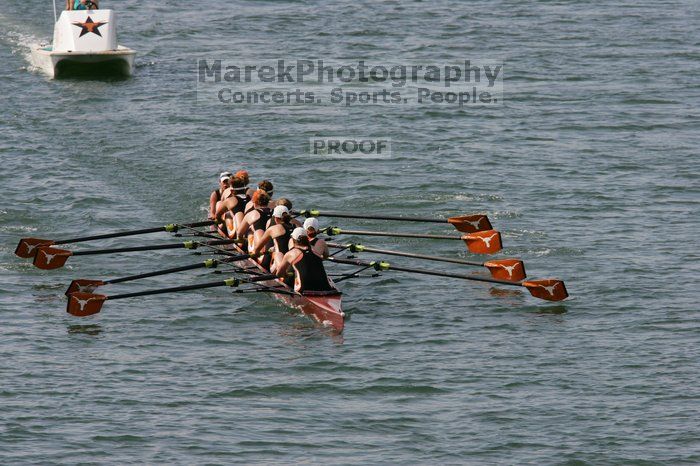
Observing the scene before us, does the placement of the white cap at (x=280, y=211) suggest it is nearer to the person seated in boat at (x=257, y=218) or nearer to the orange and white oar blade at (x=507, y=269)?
the person seated in boat at (x=257, y=218)

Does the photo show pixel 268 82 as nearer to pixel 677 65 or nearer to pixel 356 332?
pixel 677 65

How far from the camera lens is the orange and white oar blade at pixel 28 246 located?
26750 mm

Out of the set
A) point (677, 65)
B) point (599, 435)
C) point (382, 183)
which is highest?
point (677, 65)

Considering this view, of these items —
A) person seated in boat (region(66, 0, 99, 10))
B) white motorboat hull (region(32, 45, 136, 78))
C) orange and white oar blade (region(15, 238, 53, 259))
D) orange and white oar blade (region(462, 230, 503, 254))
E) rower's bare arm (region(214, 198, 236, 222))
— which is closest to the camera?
orange and white oar blade (region(15, 238, 53, 259))

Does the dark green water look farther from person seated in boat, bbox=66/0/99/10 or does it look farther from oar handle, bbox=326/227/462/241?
person seated in boat, bbox=66/0/99/10

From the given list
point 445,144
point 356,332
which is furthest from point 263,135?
point 356,332

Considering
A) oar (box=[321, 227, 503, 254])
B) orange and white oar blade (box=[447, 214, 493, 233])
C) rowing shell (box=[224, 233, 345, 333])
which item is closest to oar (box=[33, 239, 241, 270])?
oar (box=[321, 227, 503, 254])

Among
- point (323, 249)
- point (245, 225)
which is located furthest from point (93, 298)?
point (323, 249)

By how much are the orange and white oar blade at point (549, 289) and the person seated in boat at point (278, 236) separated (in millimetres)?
4924

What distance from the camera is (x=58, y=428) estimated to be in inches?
779

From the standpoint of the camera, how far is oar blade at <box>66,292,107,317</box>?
23.6 m

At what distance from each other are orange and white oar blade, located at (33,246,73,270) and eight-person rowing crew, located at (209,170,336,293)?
3.63 m

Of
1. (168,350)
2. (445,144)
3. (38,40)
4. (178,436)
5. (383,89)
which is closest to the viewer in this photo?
(178,436)

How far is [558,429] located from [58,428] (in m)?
8.10
